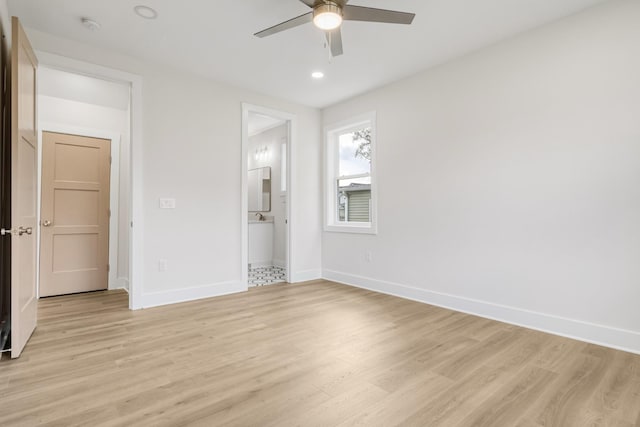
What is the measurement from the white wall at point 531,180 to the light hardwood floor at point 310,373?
0.38 meters

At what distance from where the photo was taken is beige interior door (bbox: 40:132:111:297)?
4031 millimetres

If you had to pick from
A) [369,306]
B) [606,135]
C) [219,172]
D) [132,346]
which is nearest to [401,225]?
[369,306]

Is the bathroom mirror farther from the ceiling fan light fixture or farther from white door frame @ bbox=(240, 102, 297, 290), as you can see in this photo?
the ceiling fan light fixture

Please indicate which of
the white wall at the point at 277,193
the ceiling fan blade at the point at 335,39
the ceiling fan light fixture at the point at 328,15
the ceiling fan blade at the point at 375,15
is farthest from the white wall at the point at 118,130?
the ceiling fan blade at the point at 375,15

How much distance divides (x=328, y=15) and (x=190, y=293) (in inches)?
127

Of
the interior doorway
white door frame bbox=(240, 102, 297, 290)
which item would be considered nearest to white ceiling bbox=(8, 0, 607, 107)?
white door frame bbox=(240, 102, 297, 290)

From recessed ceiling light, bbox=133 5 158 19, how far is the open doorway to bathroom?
2862mm

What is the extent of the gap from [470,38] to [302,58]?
1646mm

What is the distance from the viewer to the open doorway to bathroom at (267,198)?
19.4ft

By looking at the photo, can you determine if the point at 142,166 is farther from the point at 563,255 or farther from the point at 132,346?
the point at 563,255

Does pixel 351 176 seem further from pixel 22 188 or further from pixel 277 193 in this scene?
pixel 22 188

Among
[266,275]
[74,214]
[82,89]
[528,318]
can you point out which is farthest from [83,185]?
[528,318]

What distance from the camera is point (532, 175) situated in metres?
2.86

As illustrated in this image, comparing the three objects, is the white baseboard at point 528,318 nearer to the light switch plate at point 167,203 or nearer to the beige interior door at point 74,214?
the light switch plate at point 167,203
